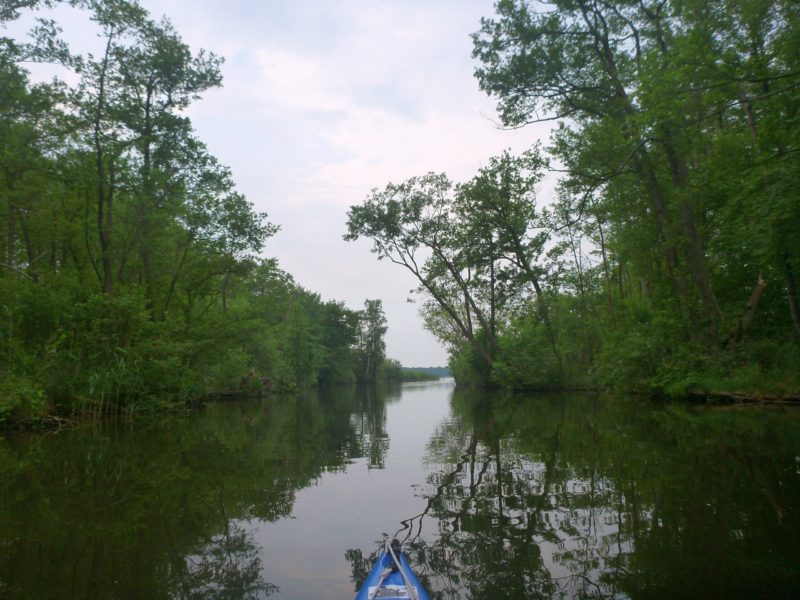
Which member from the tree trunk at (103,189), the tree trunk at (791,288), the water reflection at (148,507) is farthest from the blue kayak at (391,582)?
the tree trunk at (103,189)

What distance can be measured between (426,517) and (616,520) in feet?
5.87

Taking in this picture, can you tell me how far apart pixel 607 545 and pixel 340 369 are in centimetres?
7176

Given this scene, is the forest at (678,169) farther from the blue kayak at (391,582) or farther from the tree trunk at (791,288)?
the blue kayak at (391,582)

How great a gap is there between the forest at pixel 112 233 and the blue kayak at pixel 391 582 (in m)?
11.9

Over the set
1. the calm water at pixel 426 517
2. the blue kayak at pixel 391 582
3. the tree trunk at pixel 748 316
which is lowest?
the calm water at pixel 426 517

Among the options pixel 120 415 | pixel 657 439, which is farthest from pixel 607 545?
pixel 120 415

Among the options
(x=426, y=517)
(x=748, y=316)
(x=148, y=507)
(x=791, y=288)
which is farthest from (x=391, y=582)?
(x=748, y=316)

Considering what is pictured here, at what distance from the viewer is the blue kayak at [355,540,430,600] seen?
312 centimetres

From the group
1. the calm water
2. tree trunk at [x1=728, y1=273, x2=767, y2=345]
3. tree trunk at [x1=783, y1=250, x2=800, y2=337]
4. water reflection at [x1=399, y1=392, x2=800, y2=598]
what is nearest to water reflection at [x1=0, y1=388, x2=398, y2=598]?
the calm water

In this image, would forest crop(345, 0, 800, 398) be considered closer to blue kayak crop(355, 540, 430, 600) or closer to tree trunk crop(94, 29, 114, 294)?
blue kayak crop(355, 540, 430, 600)

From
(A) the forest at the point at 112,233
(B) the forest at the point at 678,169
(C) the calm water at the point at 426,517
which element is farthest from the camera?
(A) the forest at the point at 112,233

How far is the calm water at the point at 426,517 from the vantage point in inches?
148

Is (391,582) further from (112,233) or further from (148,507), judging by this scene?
(112,233)

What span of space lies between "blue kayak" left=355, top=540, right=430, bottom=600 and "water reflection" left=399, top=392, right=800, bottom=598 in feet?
1.19
